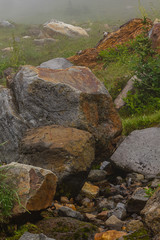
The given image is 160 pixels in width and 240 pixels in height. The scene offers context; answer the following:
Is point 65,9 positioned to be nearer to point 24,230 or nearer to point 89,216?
point 89,216

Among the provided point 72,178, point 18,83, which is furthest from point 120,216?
point 18,83

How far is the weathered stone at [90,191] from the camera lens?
5.52 m

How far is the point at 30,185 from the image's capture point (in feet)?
12.9

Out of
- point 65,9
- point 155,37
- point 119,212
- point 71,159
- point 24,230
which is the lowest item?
point 65,9

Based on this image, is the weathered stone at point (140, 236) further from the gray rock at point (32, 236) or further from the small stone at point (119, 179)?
the small stone at point (119, 179)

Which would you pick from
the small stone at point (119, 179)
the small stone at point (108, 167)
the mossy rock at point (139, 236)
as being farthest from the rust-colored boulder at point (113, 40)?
the mossy rock at point (139, 236)

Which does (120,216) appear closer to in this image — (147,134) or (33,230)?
(33,230)

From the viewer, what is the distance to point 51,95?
21.0 ft

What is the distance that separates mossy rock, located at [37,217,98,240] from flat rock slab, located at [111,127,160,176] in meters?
2.48

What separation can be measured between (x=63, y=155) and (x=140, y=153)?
193 centimetres

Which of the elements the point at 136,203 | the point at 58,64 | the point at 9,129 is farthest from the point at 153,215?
the point at 58,64

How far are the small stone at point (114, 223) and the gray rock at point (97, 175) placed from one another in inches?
75.1

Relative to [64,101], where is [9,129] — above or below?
below

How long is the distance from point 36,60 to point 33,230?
1884 centimetres
